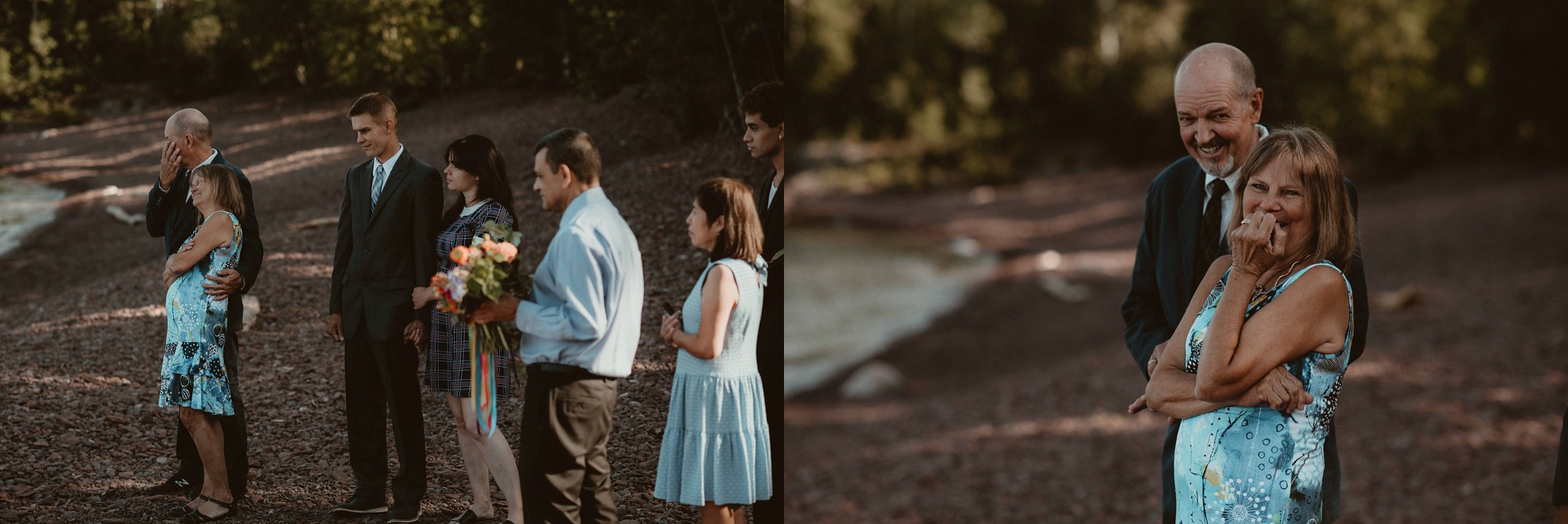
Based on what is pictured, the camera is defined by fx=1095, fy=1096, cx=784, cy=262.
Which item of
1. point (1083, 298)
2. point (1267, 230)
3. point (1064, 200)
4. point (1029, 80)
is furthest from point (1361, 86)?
point (1267, 230)

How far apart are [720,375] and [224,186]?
4.44 feet

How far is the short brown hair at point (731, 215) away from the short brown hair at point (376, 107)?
2.83 ft

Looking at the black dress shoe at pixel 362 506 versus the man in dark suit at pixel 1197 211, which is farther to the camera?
the black dress shoe at pixel 362 506

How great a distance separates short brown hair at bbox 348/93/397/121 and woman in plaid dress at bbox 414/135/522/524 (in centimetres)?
31

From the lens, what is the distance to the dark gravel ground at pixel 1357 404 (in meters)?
6.95

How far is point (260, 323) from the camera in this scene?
2920 millimetres

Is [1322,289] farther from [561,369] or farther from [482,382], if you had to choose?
[482,382]

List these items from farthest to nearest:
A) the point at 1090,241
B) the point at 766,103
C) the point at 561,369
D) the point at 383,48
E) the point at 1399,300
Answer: the point at 1090,241 < the point at 1399,300 < the point at 766,103 < the point at 383,48 < the point at 561,369

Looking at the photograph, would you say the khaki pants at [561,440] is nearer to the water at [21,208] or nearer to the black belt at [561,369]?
the black belt at [561,369]

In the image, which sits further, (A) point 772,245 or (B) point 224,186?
(A) point 772,245

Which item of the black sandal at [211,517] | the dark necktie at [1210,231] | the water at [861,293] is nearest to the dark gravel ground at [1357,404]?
the water at [861,293]

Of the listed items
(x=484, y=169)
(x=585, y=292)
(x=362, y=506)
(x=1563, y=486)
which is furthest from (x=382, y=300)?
(x=1563, y=486)

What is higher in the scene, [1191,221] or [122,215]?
[122,215]

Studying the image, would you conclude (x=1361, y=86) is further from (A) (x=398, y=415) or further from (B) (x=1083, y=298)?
(A) (x=398, y=415)
